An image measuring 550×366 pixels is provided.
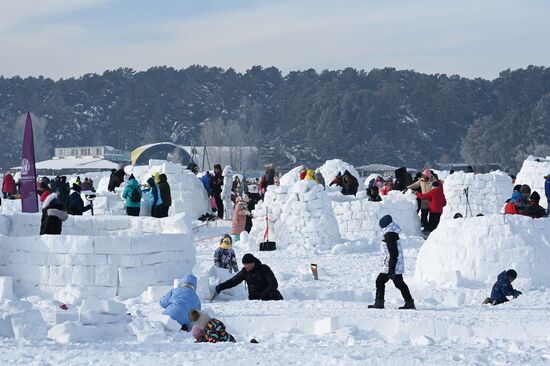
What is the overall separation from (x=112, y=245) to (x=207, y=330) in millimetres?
3916

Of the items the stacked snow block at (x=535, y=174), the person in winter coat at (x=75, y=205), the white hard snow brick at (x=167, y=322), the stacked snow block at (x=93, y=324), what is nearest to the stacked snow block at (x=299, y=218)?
the person in winter coat at (x=75, y=205)

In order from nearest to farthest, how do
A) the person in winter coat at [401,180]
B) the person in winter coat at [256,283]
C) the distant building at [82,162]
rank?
the person in winter coat at [256,283]
the person in winter coat at [401,180]
the distant building at [82,162]

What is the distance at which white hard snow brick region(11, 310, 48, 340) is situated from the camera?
32.6 feet

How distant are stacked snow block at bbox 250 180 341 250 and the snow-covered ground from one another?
13.4ft

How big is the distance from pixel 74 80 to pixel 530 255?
131 m

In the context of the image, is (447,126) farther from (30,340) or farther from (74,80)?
(30,340)

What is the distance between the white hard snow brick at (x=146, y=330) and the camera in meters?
10.0

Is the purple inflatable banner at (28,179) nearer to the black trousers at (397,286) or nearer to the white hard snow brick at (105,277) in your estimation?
the white hard snow brick at (105,277)

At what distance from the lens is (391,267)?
12375 mm

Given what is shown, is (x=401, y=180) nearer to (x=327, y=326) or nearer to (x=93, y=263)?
(x=93, y=263)

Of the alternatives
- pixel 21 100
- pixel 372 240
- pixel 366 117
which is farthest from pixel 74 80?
pixel 372 240

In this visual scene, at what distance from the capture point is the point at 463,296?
44.1ft

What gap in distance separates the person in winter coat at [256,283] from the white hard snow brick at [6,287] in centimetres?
228

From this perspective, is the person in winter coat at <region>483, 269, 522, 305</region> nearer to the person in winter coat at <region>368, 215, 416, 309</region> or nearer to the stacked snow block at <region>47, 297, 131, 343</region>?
the person in winter coat at <region>368, 215, 416, 309</region>
